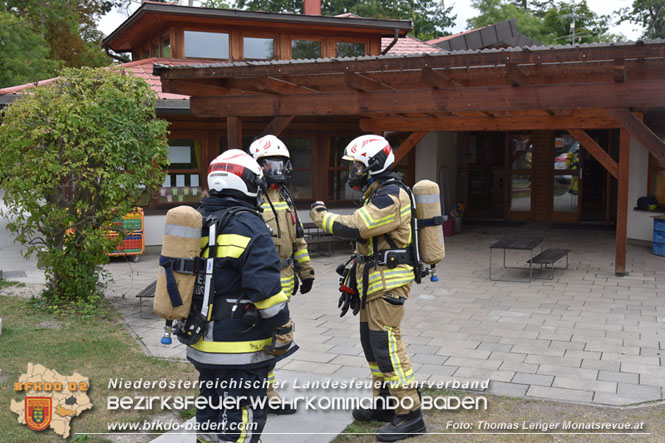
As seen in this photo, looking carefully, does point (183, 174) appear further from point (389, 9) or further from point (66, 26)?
point (389, 9)

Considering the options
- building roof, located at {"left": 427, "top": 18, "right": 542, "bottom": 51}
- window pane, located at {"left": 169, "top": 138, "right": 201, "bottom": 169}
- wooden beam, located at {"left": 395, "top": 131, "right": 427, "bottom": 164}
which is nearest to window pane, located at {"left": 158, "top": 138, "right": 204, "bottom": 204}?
window pane, located at {"left": 169, "top": 138, "right": 201, "bottom": 169}

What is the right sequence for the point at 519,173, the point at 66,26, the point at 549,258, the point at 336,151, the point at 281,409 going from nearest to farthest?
1. the point at 281,409
2. the point at 549,258
3. the point at 336,151
4. the point at 519,173
5. the point at 66,26

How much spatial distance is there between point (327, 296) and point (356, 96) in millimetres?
3190

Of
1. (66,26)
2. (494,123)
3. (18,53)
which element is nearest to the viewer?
(494,123)

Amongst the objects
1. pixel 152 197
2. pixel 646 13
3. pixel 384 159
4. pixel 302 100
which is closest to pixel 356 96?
pixel 302 100

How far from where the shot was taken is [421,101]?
9.62 meters

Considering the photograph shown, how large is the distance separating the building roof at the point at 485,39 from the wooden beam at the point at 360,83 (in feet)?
22.6

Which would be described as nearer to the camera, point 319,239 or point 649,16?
point 319,239

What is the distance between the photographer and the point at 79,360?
19.9 ft

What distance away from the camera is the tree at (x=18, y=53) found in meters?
21.2

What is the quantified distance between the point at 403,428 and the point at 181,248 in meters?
2.04

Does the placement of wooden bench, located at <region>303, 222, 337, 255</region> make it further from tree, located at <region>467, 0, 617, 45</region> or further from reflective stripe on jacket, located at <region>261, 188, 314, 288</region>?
tree, located at <region>467, 0, 617, 45</region>

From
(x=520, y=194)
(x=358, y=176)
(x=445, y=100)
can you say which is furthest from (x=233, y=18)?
(x=358, y=176)

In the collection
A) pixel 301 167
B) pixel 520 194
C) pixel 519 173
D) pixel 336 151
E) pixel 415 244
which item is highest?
pixel 336 151
